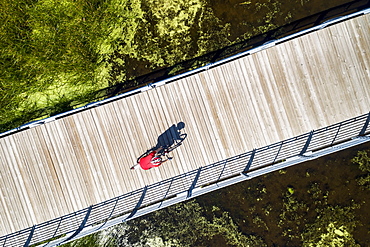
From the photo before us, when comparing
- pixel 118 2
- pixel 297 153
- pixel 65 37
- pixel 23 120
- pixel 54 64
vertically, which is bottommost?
pixel 297 153

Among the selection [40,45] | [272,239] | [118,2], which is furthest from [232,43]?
[272,239]

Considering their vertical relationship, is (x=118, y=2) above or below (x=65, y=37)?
above

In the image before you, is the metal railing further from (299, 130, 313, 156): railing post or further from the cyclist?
the cyclist

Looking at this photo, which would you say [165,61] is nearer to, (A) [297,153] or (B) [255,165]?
(B) [255,165]

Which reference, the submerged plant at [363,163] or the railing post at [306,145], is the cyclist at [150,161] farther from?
the submerged plant at [363,163]

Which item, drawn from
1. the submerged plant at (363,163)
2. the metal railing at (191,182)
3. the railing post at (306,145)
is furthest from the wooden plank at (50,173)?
the submerged plant at (363,163)

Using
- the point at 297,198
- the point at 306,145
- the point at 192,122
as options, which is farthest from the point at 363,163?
the point at 192,122
